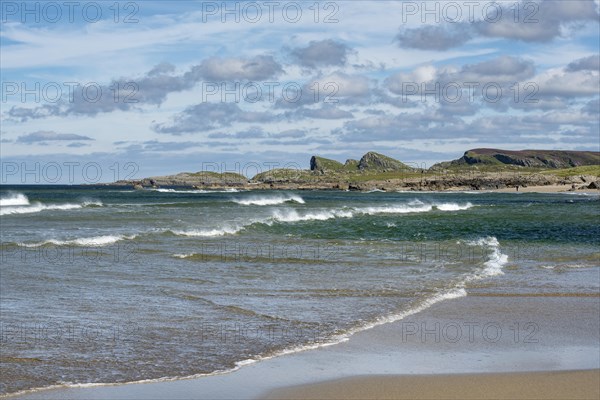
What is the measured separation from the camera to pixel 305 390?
8.51m

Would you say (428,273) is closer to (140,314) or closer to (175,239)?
(140,314)

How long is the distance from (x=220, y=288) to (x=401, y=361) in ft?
23.3

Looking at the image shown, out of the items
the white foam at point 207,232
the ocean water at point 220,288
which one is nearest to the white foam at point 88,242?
the ocean water at point 220,288

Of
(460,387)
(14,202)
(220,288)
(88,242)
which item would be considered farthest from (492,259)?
(14,202)

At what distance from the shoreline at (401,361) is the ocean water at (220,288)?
384 mm

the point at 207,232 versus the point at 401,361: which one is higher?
the point at 207,232

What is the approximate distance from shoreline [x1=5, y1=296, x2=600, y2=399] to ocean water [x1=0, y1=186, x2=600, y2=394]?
0.38m

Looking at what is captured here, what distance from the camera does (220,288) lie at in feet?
53.6

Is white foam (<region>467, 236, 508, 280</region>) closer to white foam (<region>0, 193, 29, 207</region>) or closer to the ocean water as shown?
the ocean water

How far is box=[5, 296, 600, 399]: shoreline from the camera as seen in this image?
8492mm

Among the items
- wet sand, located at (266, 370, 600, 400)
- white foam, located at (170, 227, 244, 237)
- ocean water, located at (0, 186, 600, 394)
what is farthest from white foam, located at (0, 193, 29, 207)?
wet sand, located at (266, 370, 600, 400)

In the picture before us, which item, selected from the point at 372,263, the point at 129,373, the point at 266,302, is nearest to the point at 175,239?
the point at 372,263

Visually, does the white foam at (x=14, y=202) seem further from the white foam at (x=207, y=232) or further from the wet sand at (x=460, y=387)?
the wet sand at (x=460, y=387)

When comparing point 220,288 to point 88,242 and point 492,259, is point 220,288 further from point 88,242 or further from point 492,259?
point 88,242
